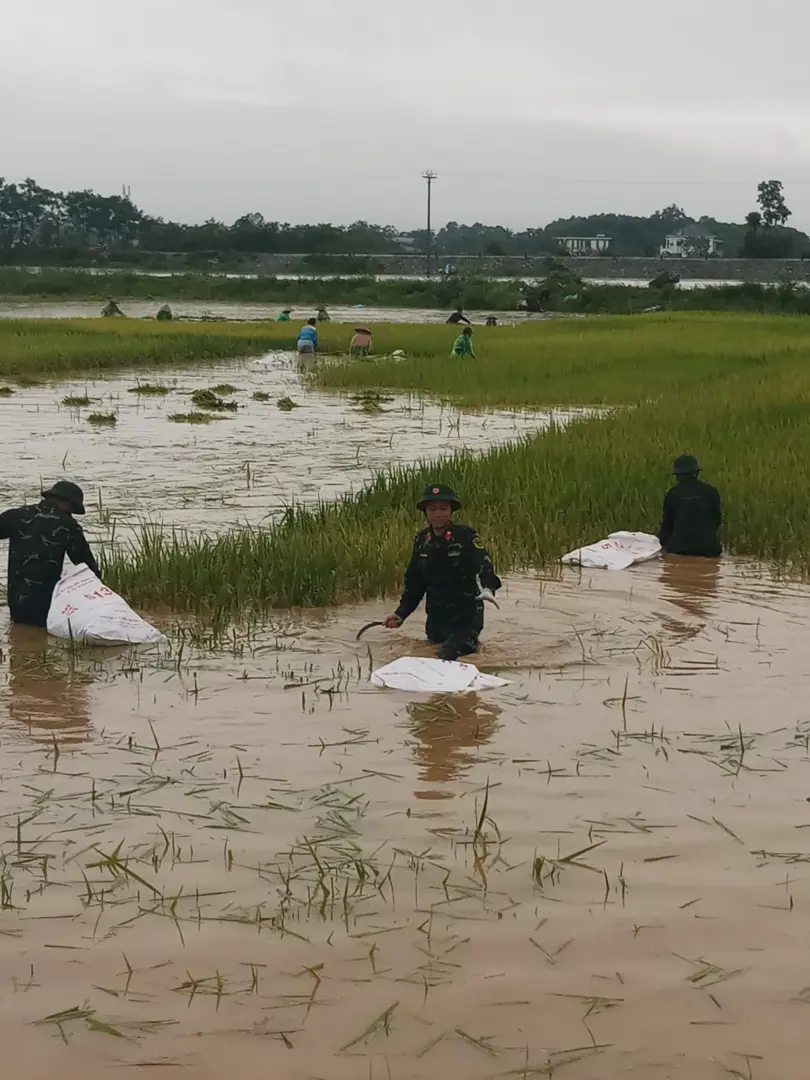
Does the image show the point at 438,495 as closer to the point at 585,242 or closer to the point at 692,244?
the point at 692,244

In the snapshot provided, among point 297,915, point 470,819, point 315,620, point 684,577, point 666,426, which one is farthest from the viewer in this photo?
point 666,426

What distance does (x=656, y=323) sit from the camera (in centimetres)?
3353

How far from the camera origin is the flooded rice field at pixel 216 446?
10.8 meters

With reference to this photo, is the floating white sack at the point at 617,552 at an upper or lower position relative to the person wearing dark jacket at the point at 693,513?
lower

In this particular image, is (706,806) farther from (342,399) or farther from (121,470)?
(342,399)

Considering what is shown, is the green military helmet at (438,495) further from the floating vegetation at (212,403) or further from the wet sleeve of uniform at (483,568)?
the floating vegetation at (212,403)

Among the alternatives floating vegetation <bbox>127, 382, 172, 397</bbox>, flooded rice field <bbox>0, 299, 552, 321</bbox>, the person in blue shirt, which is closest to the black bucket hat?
floating vegetation <bbox>127, 382, 172, 397</bbox>

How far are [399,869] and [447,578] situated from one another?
2.54 m

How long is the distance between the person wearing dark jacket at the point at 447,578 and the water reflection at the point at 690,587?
1.15 metres

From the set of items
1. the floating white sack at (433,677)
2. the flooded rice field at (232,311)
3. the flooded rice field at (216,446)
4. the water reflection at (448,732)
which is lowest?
the water reflection at (448,732)

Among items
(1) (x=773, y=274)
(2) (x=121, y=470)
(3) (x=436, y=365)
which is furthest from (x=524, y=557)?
(1) (x=773, y=274)

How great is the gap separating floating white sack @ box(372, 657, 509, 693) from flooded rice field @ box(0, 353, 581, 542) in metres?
4.15

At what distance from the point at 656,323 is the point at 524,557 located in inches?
1042

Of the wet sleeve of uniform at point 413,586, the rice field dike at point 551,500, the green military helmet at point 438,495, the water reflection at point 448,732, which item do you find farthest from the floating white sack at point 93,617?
the water reflection at point 448,732
